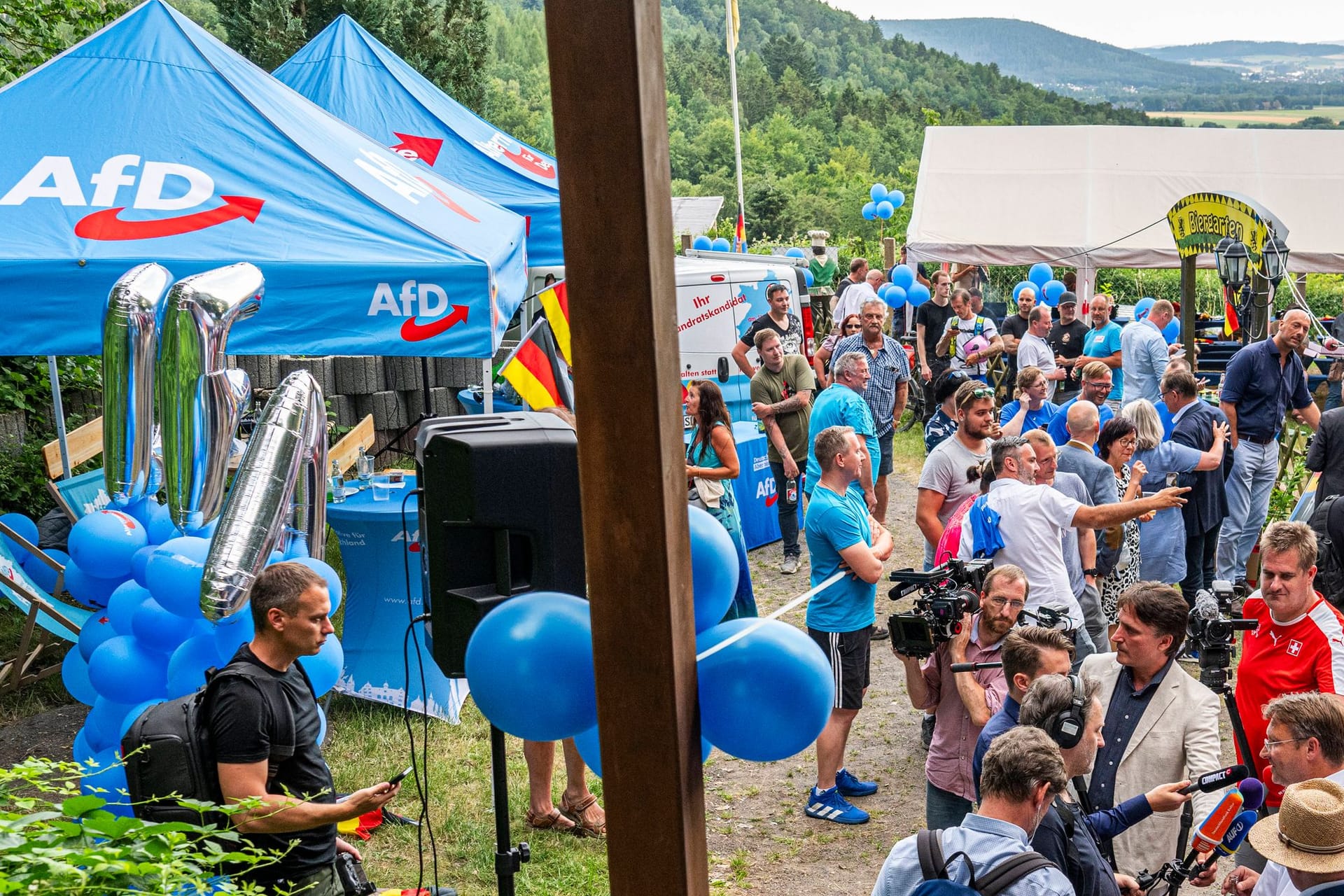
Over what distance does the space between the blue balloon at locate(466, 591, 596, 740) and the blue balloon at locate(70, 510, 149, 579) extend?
2877mm

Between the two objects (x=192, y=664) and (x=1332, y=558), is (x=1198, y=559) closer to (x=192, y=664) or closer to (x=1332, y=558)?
(x=1332, y=558)

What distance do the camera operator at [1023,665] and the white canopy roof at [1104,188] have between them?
44.4 feet

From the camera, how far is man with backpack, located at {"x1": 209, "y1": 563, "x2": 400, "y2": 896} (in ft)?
10.0

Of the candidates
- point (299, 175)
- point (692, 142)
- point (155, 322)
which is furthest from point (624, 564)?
point (692, 142)

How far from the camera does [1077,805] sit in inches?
120

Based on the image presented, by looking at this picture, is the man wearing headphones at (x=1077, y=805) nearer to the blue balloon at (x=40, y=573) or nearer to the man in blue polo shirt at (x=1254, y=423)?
the man in blue polo shirt at (x=1254, y=423)

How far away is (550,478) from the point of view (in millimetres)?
3270

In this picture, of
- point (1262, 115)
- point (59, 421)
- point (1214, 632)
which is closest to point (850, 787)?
point (1214, 632)

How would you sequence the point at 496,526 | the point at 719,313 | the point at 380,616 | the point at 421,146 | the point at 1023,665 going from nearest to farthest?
the point at 496,526, the point at 1023,665, the point at 380,616, the point at 719,313, the point at 421,146

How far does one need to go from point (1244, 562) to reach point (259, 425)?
626 cm

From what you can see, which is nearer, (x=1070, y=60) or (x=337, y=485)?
(x=337, y=485)

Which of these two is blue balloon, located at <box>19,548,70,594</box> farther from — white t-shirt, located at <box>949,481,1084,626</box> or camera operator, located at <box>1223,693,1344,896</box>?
camera operator, located at <box>1223,693,1344,896</box>

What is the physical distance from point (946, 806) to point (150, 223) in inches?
163

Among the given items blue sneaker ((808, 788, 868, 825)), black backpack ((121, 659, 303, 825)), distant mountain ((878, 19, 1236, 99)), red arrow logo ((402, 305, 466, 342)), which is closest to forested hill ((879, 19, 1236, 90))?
distant mountain ((878, 19, 1236, 99))
